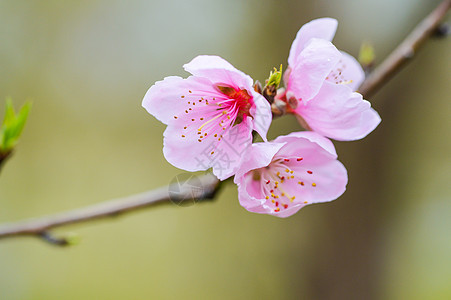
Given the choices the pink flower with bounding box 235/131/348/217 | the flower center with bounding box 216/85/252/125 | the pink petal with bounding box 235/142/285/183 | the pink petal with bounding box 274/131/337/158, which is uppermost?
the flower center with bounding box 216/85/252/125

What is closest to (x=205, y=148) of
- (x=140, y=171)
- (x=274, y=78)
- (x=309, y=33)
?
(x=274, y=78)

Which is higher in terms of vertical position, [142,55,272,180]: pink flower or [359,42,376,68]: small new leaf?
[142,55,272,180]: pink flower

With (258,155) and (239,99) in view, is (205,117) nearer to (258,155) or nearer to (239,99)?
(239,99)

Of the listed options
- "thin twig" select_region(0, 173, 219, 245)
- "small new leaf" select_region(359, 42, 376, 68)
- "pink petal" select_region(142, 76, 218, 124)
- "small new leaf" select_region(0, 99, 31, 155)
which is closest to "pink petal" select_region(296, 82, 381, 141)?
"pink petal" select_region(142, 76, 218, 124)

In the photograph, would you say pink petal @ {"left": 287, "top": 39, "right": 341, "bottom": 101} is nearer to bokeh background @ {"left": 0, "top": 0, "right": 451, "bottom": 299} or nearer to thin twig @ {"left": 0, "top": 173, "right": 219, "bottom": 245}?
thin twig @ {"left": 0, "top": 173, "right": 219, "bottom": 245}

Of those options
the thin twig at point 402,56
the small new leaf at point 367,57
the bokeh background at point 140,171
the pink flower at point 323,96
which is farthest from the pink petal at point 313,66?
the bokeh background at point 140,171

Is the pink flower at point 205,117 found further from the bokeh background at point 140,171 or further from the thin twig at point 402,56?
the bokeh background at point 140,171
